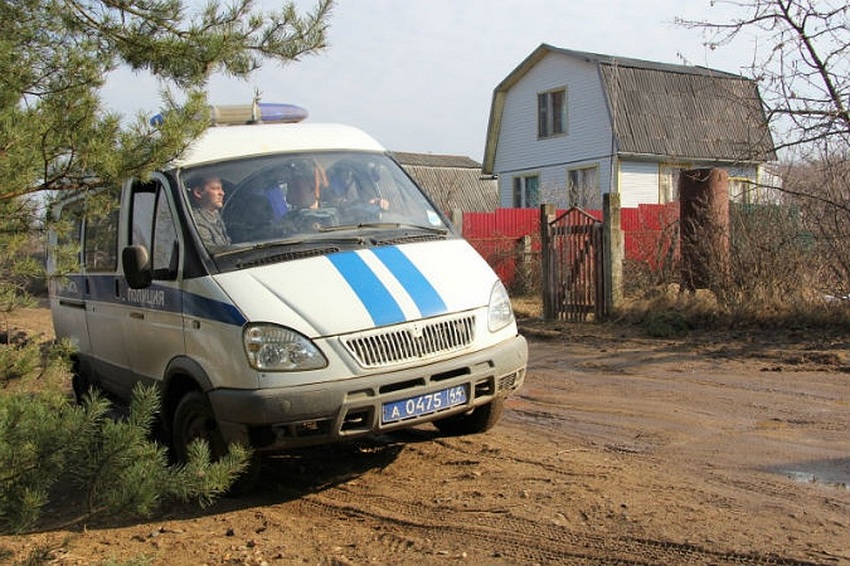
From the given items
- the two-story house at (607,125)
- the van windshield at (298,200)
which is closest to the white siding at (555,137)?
the two-story house at (607,125)

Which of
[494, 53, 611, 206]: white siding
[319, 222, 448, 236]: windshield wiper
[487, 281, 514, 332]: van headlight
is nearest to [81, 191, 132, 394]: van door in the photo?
[319, 222, 448, 236]: windshield wiper

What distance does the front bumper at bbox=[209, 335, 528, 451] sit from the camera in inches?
189

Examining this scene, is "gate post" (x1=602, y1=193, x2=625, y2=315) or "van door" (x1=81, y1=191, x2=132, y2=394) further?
"gate post" (x1=602, y1=193, x2=625, y2=315)

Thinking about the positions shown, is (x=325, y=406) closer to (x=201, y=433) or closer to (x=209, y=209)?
(x=201, y=433)

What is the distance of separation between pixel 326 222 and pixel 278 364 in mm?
1337

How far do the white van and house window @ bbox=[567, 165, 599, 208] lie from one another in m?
20.5

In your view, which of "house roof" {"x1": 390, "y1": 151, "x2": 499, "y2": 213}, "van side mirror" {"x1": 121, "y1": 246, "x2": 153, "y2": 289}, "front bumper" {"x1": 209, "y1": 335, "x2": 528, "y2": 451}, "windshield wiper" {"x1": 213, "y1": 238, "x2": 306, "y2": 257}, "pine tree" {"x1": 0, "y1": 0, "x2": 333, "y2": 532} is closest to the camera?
"pine tree" {"x1": 0, "y1": 0, "x2": 333, "y2": 532}

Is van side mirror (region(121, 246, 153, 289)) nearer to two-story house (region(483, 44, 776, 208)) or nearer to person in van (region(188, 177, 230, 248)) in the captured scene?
person in van (region(188, 177, 230, 248))

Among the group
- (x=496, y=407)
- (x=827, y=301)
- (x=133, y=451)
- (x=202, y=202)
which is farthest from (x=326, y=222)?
(x=827, y=301)

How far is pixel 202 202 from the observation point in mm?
5793

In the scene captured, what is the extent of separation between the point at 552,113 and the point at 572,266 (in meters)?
20.5

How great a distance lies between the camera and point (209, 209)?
5.76 metres

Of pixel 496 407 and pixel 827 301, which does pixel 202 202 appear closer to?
pixel 496 407

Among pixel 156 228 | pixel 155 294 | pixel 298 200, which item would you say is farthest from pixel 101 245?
pixel 298 200
